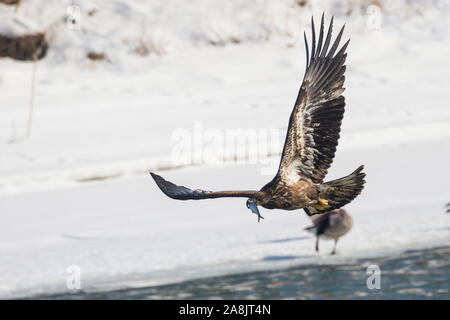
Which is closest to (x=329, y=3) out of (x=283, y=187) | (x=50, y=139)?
(x=50, y=139)

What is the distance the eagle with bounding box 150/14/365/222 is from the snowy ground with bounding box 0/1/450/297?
7.16m

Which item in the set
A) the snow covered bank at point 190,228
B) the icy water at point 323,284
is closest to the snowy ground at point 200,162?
the snow covered bank at point 190,228

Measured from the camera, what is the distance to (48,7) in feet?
75.2

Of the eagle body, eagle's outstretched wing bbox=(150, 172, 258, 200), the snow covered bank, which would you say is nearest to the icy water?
the snow covered bank

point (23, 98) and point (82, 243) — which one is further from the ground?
point (23, 98)

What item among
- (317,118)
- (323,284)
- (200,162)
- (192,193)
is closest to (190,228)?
(200,162)

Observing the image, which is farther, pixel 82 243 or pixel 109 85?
pixel 109 85

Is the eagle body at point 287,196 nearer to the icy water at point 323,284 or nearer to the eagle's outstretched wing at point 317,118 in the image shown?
the eagle's outstretched wing at point 317,118

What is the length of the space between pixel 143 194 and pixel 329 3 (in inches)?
423

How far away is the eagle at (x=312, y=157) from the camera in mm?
4276

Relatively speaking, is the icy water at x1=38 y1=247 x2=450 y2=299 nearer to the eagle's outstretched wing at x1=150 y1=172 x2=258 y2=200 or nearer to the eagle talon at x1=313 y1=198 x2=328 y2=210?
the eagle's outstretched wing at x1=150 y1=172 x2=258 y2=200

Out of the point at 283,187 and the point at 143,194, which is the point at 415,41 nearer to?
the point at 143,194

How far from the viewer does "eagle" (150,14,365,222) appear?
4.28 m
